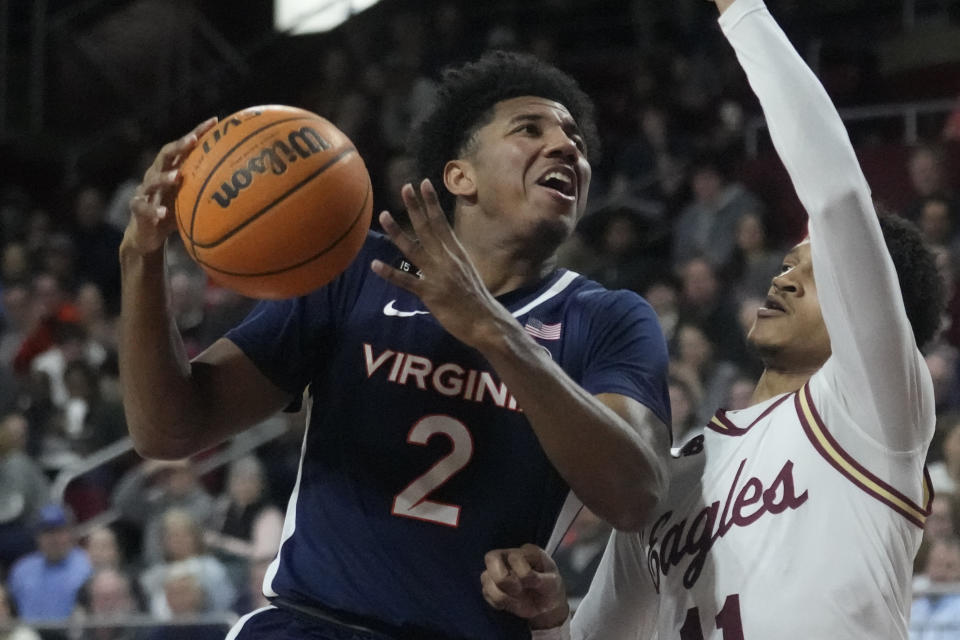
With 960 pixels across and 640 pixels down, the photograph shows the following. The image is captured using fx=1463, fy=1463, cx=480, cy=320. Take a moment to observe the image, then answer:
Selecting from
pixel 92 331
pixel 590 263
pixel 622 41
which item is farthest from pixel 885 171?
pixel 92 331

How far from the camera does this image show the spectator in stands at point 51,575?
7523 millimetres

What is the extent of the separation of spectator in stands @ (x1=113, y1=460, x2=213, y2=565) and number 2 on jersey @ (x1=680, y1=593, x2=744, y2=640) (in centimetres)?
516

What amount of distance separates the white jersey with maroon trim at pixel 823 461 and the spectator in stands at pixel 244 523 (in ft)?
14.5

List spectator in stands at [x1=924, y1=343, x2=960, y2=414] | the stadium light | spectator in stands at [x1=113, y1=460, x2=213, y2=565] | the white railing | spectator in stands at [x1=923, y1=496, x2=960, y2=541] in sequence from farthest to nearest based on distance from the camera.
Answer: the stadium light < the white railing < spectator in stands at [x1=113, y1=460, x2=213, y2=565] < spectator in stands at [x1=924, y1=343, x2=960, y2=414] < spectator in stands at [x1=923, y1=496, x2=960, y2=541]

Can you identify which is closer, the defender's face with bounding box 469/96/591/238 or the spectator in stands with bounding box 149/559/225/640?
the defender's face with bounding box 469/96/591/238

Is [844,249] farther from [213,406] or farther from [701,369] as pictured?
[701,369]

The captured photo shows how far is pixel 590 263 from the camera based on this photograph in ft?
29.0

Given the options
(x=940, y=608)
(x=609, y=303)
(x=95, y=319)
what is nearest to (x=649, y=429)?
(x=609, y=303)

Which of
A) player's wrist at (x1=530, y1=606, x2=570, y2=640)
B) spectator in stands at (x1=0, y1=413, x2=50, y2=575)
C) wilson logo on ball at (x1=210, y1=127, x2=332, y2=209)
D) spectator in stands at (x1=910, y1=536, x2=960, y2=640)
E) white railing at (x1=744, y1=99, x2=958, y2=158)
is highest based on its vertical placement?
wilson logo on ball at (x1=210, y1=127, x2=332, y2=209)

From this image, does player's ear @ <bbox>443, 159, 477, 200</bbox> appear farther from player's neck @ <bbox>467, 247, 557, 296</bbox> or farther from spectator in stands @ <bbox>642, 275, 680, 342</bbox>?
spectator in stands @ <bbox>642, 275, 680, 342</bbox>

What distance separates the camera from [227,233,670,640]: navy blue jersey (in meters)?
2.77

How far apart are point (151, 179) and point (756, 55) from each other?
46.3 inches

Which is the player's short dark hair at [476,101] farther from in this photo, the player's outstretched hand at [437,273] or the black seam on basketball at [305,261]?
the player's outstretched hand at [437,273]

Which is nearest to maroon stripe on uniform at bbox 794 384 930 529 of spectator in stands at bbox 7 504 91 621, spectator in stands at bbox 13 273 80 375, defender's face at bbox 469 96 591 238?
defender's face at bbox 469 96 591 238
